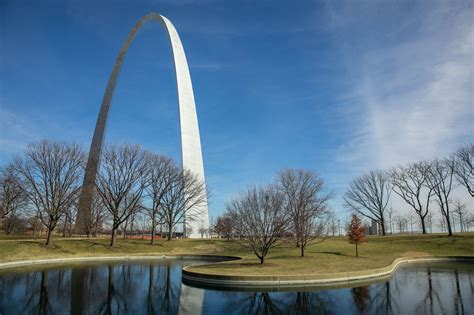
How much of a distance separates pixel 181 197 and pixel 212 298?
30411 millimetres

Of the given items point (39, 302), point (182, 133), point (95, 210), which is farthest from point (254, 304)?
point (95, 210)

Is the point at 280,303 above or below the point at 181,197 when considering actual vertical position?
below

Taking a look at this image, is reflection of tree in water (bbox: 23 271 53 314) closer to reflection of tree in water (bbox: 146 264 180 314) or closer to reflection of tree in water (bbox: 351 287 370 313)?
reflection of tree in water (bbox: 146 264 180 314)

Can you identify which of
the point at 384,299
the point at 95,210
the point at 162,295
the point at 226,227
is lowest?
the point at 162,295

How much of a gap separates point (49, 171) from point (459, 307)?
1325 inches

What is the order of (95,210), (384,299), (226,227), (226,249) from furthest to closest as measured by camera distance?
(95,210), (226,227), (226,249), (384,299)

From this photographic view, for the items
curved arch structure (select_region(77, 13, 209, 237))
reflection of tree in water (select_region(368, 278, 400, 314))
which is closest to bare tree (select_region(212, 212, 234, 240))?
curved arch structure (select_region(77, 13, 209, 237))

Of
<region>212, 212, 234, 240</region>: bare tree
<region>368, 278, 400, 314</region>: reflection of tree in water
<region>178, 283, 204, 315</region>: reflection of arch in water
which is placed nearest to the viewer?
<region>368, 278, 400, 314</region>: reflection of tree in water

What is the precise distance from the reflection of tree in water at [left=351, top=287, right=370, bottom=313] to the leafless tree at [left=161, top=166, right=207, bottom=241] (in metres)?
29.4

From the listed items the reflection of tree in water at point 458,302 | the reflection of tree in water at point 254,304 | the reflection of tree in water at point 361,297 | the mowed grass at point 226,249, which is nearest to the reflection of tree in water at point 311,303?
the reflection of tree in water at point 254,304

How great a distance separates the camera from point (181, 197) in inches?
1678

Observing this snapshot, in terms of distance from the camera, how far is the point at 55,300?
12.4m

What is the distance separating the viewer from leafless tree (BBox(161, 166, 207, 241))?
136ft

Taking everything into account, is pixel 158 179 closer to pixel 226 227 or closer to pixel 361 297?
pixel 226 227
